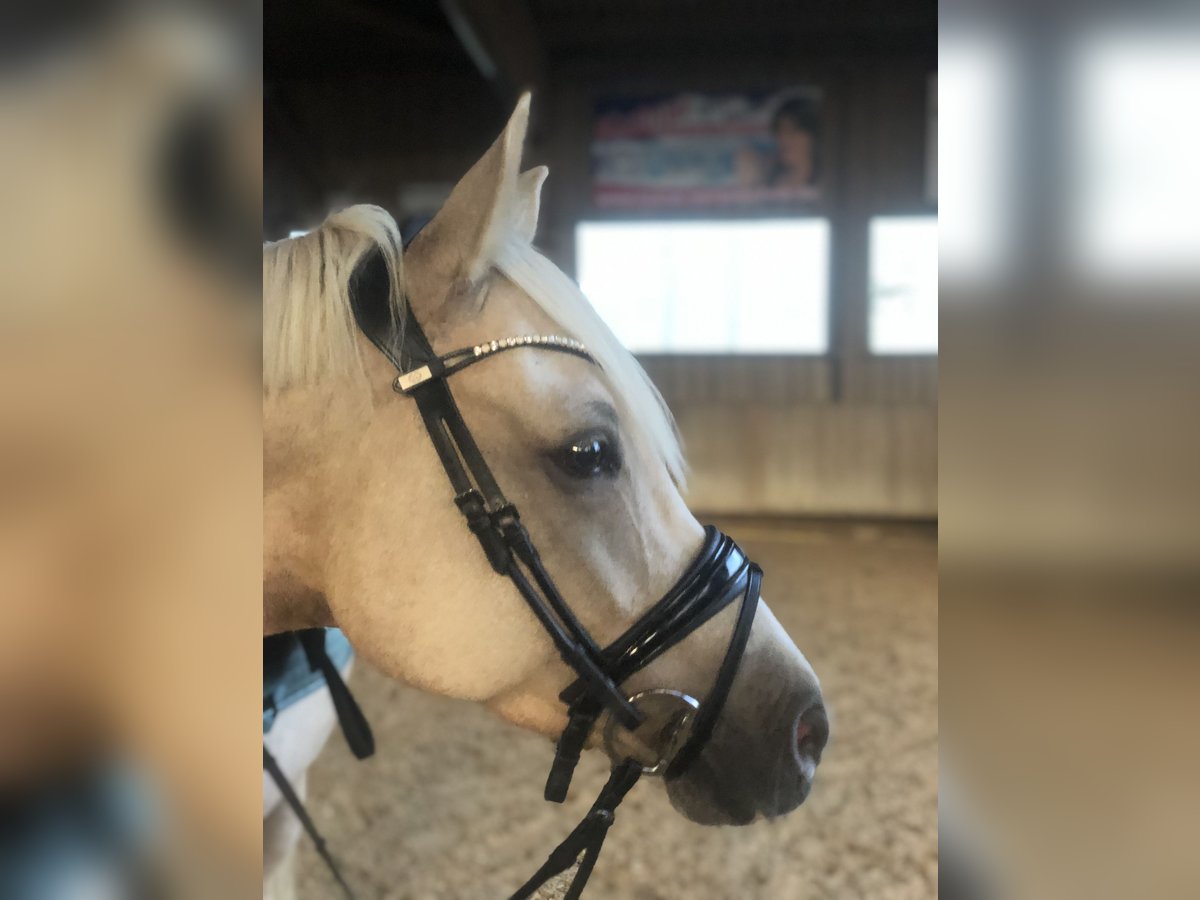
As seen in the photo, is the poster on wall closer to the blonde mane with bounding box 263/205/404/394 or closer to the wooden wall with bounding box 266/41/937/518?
the wooden wall with bounding box 266/41/937/518

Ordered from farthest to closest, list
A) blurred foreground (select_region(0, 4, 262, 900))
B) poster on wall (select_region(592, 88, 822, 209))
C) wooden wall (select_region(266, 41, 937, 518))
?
poster on wall (select_region(592, 88, 822, 209)), wooden wall (select_region(266, 41, 937, 518)), blurred foreground (select_region(0, 4, 262, 900))

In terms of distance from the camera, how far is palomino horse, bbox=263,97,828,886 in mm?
373

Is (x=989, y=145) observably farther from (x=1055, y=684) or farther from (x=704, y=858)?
(x=704, y=858)

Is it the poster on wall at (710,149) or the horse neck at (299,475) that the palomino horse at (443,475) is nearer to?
the horse neck at (299,475)

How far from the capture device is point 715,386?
121 cm

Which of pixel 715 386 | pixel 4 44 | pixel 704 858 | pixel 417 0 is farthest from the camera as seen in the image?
pixel 715 386

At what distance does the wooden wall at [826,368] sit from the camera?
794 millimetres

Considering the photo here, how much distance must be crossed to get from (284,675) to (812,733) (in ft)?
→ 1.55

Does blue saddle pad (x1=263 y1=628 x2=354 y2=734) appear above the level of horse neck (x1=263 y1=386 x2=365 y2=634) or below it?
below

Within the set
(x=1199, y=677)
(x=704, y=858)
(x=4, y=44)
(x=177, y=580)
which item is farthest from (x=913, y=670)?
(x=4, y=44)

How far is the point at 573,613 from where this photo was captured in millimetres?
394

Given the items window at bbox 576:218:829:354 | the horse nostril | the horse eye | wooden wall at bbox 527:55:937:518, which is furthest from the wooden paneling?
the horse eye

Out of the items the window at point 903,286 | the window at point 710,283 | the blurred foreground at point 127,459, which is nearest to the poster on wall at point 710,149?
the window at point 710,283

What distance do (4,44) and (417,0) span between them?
2.63 ft
